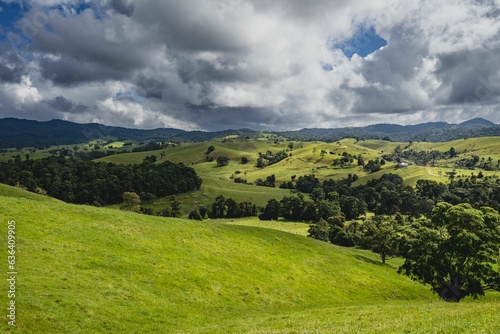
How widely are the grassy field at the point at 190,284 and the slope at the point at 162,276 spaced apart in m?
0.14

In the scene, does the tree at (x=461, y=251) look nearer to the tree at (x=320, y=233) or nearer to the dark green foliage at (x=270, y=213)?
the tree at (x=320, y=233)

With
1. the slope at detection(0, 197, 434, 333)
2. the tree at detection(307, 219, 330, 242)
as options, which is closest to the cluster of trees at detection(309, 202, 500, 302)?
the slope at detection(0, 197, 434, 333)

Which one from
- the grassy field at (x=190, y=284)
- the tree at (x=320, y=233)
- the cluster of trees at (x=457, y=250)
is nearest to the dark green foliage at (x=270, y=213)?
the tree at (x=320, y=233)

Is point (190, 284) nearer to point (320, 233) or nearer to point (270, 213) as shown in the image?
point (320, 233)

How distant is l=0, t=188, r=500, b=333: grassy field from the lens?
2364 centimetres

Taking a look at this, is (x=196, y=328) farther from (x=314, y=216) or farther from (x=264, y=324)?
(x=314, y=216)

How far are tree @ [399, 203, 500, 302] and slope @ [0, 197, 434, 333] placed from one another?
9.69 meters

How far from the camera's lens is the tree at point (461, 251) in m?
44.9

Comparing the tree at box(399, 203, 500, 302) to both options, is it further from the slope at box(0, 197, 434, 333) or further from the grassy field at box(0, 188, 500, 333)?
the slope at box(0, 197, 434, 333)

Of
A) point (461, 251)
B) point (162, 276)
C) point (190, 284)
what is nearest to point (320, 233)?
point (461, 251)

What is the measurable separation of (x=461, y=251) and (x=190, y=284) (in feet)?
120

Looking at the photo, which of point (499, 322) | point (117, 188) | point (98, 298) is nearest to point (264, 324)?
point (98, 298)

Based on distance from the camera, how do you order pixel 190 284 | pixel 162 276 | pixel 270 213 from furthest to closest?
pixel 270 213 → pixel 190 284 → pixel 162 276

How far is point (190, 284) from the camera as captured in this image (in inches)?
1508
